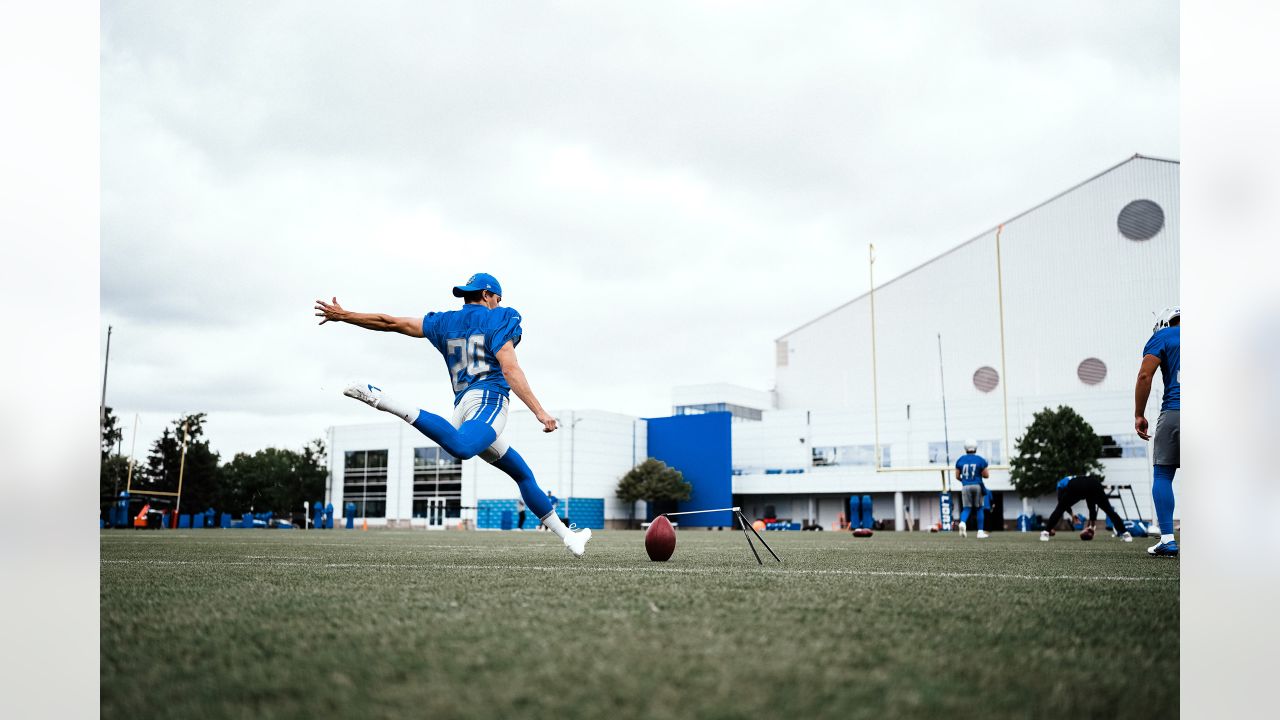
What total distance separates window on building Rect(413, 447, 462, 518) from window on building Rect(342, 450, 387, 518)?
10.9 ft

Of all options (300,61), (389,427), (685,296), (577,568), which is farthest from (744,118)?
(389,427)

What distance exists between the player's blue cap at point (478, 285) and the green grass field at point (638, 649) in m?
2.59

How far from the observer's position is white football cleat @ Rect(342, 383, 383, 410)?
577cm

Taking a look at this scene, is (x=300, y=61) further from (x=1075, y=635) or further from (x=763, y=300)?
(x=763, y=300)

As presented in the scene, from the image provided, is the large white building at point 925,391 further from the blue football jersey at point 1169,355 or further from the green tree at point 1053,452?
the blue football jersey at point 1169,355

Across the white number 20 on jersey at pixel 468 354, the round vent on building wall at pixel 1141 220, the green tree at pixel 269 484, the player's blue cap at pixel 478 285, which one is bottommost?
the green tree at pixel 269 484

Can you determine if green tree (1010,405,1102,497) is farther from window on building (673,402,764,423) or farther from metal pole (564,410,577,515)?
metal pole (564,410,577,515)

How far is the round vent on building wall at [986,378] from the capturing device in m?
55.4

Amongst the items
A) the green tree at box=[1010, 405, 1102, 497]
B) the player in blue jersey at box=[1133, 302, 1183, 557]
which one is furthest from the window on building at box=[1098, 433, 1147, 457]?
the player in blue jersey at box=[1133, 302, 1183, 557]

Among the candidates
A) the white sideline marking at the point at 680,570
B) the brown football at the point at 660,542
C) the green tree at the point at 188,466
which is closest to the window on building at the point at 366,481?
the green tree at the point at 188,466

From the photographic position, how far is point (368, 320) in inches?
260

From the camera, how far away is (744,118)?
15.7 meters

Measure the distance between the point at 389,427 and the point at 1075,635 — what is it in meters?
71.9
